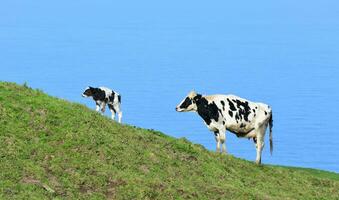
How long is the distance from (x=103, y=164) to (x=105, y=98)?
79.4ft

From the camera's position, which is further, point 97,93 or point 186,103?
point 97,93

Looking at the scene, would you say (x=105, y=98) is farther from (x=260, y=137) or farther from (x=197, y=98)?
(x=260, y=137)


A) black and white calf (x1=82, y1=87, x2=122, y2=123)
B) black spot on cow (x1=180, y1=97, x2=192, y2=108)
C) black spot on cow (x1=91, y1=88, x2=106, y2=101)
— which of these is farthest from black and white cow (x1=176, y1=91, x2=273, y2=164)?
black spot on cow (x1=91, y1=88, x2=106, y2=101)

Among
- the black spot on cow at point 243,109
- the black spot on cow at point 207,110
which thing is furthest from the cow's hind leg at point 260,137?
the black spot on cow at point 207,110

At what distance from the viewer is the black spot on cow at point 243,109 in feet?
103

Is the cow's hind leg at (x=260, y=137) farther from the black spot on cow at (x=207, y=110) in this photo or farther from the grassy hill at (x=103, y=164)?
the black spot on cow at (x=207, y=110)

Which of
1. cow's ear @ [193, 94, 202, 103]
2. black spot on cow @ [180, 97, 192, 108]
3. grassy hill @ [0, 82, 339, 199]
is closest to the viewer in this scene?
grassy hill @ [0, 82, 339, 199]

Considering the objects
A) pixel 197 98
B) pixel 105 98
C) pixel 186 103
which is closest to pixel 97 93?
pixel 105 98

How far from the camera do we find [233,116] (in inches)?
1232

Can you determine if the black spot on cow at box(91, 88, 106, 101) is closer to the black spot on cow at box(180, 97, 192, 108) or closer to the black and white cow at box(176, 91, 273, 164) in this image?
the black spot on cow at box(180, 97, 192, 108)

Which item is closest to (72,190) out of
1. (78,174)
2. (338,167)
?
(78,174)

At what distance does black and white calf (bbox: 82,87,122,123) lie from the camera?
48.2m

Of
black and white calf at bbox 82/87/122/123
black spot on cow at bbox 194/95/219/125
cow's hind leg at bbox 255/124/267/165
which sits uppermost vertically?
black and white calf at bbox 82/87/122/123

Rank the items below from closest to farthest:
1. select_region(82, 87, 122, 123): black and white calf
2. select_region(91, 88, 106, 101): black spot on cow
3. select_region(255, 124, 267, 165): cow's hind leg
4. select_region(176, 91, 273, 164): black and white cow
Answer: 1. select_region(176, 91, 273, 164): black and white cow
2. select_region(255, 124, 267, 165): cow's hind leg
3. select_region(82, 87, 122, 123): black and white calf
4. select_region(91, 88, 106, 101): black spot on cow
